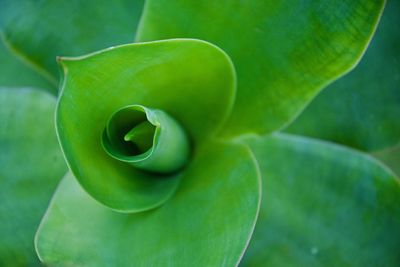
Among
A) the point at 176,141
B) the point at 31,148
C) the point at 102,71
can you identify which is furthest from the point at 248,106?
the point at 31,148

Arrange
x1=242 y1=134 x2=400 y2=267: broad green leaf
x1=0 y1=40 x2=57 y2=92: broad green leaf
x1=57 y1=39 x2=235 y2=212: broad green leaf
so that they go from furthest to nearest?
x1=0 y1=40 x2=57 y2=92: broad green leaf < x1=242 y1=134 x2=400 y2=267: broad green leaf < x1=57 y1=39 x2=235 y2=212: broad green leaf

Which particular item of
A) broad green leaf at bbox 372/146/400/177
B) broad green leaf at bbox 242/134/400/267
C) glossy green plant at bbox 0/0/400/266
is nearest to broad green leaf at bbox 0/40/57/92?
glossy green plant at bbox 0/0/400/266

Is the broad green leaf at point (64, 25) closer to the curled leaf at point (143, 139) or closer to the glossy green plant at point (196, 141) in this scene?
the glossy green plant at point (196, 141)

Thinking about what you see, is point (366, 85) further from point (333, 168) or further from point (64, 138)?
point (64, 138)

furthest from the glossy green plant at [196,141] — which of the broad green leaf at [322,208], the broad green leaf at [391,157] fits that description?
the broad green leaf at [391,157]

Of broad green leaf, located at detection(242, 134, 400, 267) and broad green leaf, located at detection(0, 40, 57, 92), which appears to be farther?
broad green leaf, located at detection(0, 40, 57, 92)

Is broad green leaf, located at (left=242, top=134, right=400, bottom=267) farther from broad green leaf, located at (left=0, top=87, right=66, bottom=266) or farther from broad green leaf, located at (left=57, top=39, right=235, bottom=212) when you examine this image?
broad green leaf, located at (left=0, top=87, right=66, bottom=266)

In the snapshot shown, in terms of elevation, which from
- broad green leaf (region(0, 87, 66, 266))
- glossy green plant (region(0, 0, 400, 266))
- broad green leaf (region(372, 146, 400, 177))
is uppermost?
glossy green plant (region(0, 0, 400, 266))
